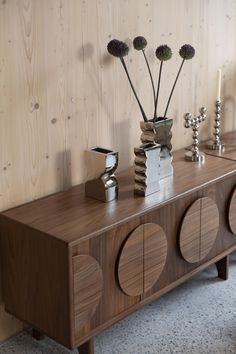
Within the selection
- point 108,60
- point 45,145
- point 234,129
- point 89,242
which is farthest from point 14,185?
point 234,129

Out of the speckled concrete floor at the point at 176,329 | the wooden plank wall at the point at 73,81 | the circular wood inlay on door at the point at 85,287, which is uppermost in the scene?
the wooden plank wall at the point at 73,81

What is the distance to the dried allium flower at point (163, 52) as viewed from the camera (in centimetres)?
267

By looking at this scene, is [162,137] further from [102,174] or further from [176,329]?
[176,329]

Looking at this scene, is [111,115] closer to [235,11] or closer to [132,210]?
[132,210]

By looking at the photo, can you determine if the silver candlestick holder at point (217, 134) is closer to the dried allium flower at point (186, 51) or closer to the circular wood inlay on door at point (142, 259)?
the dried allium flower at point (186, 51)

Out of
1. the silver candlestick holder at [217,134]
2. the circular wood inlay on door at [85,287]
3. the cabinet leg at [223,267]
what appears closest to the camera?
the circular wood inlay on door at [85,287]

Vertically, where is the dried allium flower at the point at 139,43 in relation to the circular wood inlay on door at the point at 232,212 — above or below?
above

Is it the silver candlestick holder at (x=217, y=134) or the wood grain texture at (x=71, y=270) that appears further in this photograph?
the silver candlestick holder at (x=217, y=134)

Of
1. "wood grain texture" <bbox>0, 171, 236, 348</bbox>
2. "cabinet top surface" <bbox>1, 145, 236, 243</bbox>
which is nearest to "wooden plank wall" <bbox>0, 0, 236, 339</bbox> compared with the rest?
"cabinet top surface" <bbox>1, 145, 236, 243</bbox>

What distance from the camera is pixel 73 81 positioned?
2.54 metres

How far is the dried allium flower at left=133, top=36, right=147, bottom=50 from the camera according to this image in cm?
263

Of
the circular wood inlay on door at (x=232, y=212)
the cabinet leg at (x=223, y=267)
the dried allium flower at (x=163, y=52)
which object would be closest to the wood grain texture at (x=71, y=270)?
the circular wood inlay on door at (x=232, y=212)

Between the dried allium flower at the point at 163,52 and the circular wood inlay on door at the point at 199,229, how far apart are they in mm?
621

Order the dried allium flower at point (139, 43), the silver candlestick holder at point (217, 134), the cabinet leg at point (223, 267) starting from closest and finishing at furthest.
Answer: the dried allium flower at point (139, 43), the cabinet leg at point (223, 267), the silver candlestick holder at point (217, 134)
